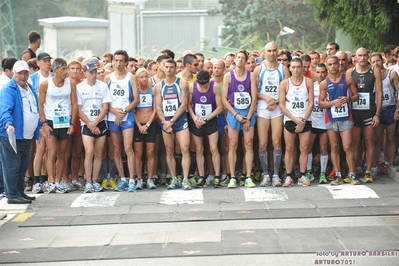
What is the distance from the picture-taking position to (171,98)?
14.7m

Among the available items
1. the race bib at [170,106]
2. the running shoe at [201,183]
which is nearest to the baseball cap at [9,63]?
the race bib at [170,106]

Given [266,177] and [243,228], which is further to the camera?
[266,177]

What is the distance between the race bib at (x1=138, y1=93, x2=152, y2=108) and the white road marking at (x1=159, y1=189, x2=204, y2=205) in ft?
5.00

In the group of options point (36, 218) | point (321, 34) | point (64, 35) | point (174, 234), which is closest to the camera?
point (174, 234)

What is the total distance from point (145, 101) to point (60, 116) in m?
1.46

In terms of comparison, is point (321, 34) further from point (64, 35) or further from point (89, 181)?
point (89, 181)

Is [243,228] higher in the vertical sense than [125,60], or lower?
lower

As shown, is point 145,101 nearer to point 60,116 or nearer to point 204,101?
point 204,101

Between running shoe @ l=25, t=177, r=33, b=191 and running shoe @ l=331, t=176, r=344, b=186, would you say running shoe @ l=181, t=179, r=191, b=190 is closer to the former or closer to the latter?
running shoe @ l=331, t=176, r=344, b=186

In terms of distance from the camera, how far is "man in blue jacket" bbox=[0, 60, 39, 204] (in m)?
13.1

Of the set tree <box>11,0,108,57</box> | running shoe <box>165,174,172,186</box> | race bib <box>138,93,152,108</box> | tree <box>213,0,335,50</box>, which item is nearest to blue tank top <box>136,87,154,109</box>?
race bib <box>138,93,152,108</box>

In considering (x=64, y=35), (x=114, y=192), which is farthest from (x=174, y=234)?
(x=64, y=35)

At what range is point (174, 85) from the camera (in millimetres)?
14695

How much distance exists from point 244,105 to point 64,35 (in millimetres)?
58272
